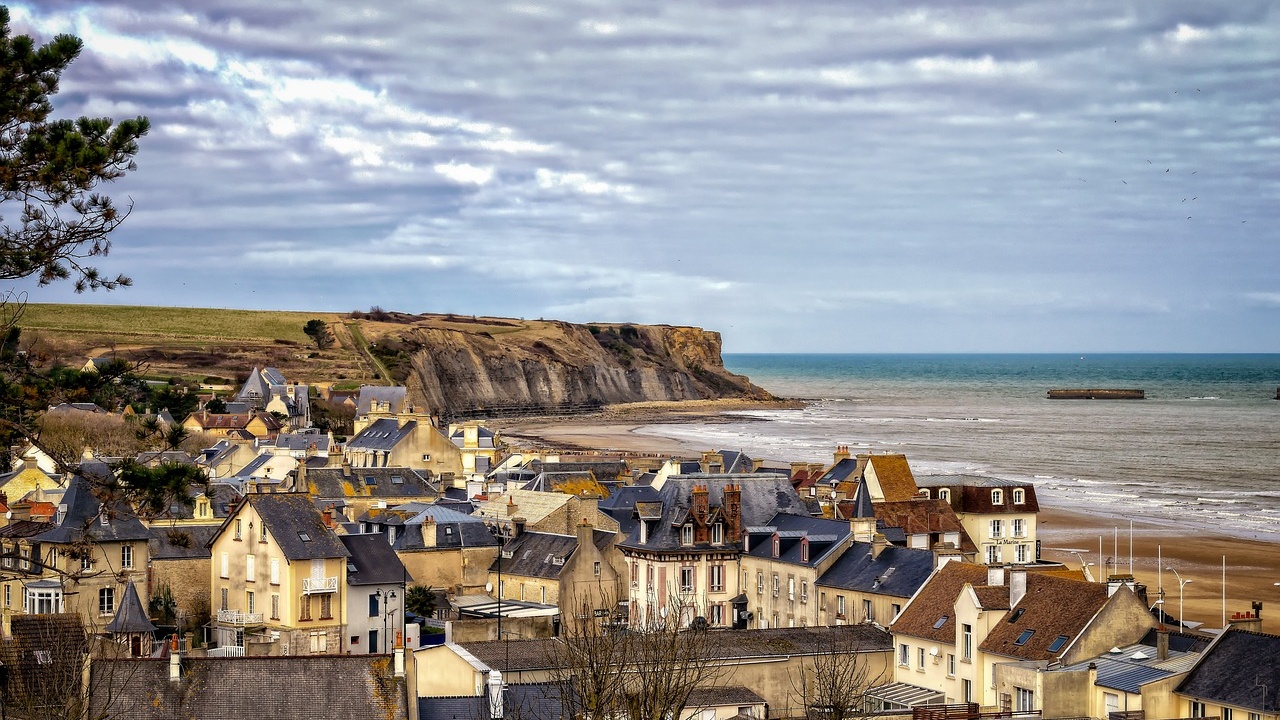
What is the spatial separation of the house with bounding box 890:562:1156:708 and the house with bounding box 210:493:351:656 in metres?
18.6

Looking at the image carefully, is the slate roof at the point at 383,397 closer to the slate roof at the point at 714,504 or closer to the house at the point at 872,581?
the slate roof at the point at 714,504

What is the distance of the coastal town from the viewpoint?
3253 centimetres

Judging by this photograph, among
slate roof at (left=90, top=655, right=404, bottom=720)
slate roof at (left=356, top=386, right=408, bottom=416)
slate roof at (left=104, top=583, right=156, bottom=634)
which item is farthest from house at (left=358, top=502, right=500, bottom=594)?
slate roof at (left=356, top=386, right=408, bottom=416)

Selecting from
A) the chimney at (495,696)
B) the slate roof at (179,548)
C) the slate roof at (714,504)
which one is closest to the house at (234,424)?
the slate roof at (179,548)

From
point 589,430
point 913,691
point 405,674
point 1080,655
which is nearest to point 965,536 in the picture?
point 913,691

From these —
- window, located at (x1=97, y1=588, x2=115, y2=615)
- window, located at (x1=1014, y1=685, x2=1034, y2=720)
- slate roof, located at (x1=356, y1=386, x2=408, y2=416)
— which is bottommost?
window, located at (x1=1014, y1=685, x2=1034, y2=720)

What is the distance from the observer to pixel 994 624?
4147 cm

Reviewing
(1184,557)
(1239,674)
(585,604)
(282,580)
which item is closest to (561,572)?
(585,604)

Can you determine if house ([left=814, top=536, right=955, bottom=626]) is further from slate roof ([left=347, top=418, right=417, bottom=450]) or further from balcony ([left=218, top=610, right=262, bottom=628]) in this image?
slate roof ([left=347, top=418, right=417, bottom=450])

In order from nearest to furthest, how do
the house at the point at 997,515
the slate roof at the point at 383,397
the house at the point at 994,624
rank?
the house at the point at 994,624
the house at the point at 997,515
the slate roof at the point at 383,397

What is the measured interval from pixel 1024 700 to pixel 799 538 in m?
16.9

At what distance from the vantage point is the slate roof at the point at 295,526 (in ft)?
168

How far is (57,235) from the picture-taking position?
71.8ft

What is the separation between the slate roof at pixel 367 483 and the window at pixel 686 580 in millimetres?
26440
